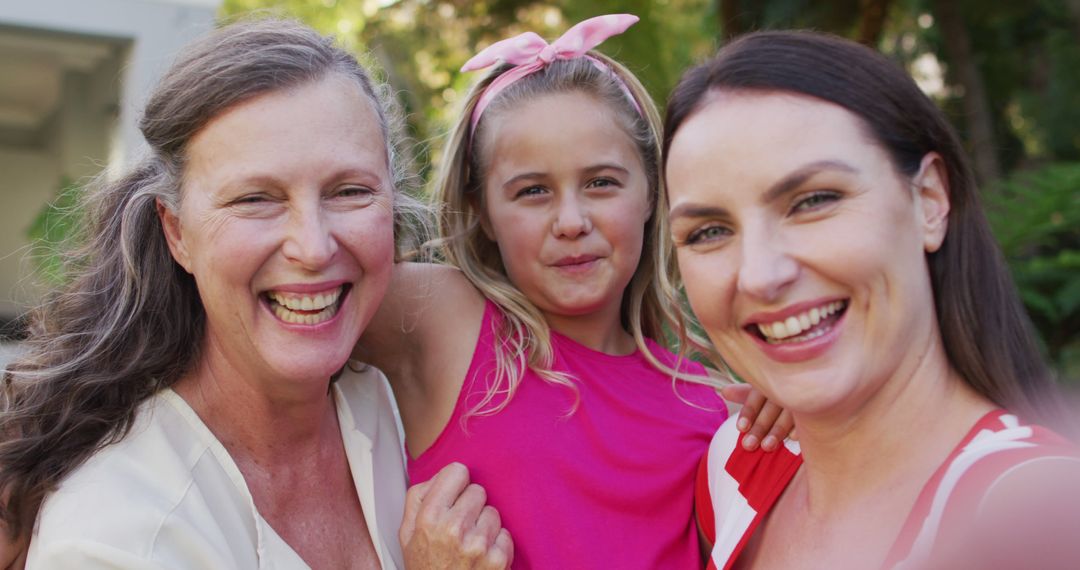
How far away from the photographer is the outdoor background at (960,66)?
5996mm

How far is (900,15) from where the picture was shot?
947 cm

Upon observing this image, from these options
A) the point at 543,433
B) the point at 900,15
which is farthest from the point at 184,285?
the point at 900,15

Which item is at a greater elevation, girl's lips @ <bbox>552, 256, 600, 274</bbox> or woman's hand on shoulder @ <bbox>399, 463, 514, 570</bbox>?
girl's lips @ <bbox>552, 256, 600, 274</bbox>

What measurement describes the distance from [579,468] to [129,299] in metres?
1.18

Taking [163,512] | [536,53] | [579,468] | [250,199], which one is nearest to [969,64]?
[536,53]

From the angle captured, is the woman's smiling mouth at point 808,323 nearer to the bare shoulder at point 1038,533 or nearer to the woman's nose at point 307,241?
the bare shoulder at point 1038,533

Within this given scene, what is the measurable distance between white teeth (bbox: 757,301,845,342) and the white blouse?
117cm

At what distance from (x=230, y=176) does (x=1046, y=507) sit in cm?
172

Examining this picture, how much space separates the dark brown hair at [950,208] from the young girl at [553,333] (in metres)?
0.99

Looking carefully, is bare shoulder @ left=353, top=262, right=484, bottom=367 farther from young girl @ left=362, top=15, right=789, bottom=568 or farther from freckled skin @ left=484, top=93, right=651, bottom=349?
freckled skin @ left=484, top=93, right=651, bottom=349

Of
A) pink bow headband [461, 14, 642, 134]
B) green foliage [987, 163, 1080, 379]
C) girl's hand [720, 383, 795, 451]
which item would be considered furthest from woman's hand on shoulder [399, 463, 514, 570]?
green foliage [987, 163, 1080, 379]

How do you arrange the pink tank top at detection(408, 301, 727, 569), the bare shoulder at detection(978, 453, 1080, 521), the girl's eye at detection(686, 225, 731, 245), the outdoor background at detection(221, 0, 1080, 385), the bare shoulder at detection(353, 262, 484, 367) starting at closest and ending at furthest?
the bare shoulder at detection(978, 453, 1080, 521) → the girl's eye at detection(686, 225, 731, 245) → the pink tank top at detection(408, 301, 727, 569) → the bare shoulder at detection(353, 262, 484, 367) → the outdoor background at detection(221, 0, 1080, 385)

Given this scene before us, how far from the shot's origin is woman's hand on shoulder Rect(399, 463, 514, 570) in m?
2.46

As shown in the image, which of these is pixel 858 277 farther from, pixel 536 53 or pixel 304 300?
pixel 536 53
